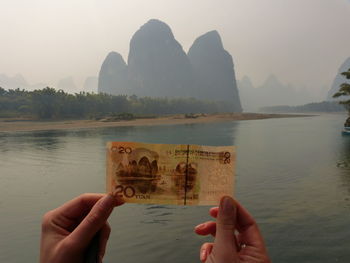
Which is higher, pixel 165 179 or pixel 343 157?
pixel 165 179

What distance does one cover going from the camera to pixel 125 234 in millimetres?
8867

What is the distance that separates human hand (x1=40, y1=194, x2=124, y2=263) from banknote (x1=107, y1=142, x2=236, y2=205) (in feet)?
0.60

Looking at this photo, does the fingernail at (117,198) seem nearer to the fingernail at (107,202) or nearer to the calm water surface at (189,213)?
the fingernail at (107,202)

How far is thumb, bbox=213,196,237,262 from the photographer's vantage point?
78.6 inches

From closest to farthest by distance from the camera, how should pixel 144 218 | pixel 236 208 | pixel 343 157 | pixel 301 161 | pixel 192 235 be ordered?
pixel 236 208
pixel 192 235
pixel 144 218
pixel 301 161
pixel 343 157

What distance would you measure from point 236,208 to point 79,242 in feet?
3.96

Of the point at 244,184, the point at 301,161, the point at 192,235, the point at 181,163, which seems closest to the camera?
the point at 181,163

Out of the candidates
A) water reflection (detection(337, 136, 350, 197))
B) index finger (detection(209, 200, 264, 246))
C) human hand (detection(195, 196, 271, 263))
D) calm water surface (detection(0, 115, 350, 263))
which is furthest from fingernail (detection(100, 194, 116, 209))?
water reflection (detection(337, 136, 350, 197))

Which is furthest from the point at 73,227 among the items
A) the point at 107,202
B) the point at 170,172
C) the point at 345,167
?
the point at 345,167

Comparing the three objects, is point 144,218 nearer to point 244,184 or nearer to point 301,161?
point 244,184

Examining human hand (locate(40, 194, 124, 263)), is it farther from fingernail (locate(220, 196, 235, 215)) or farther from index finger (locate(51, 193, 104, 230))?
fingernail (locate(220, 196, 235, 215))

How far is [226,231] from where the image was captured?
6.75 ft

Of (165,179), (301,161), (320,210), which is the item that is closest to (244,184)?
(320,210)

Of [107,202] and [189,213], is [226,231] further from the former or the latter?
[189,213]
